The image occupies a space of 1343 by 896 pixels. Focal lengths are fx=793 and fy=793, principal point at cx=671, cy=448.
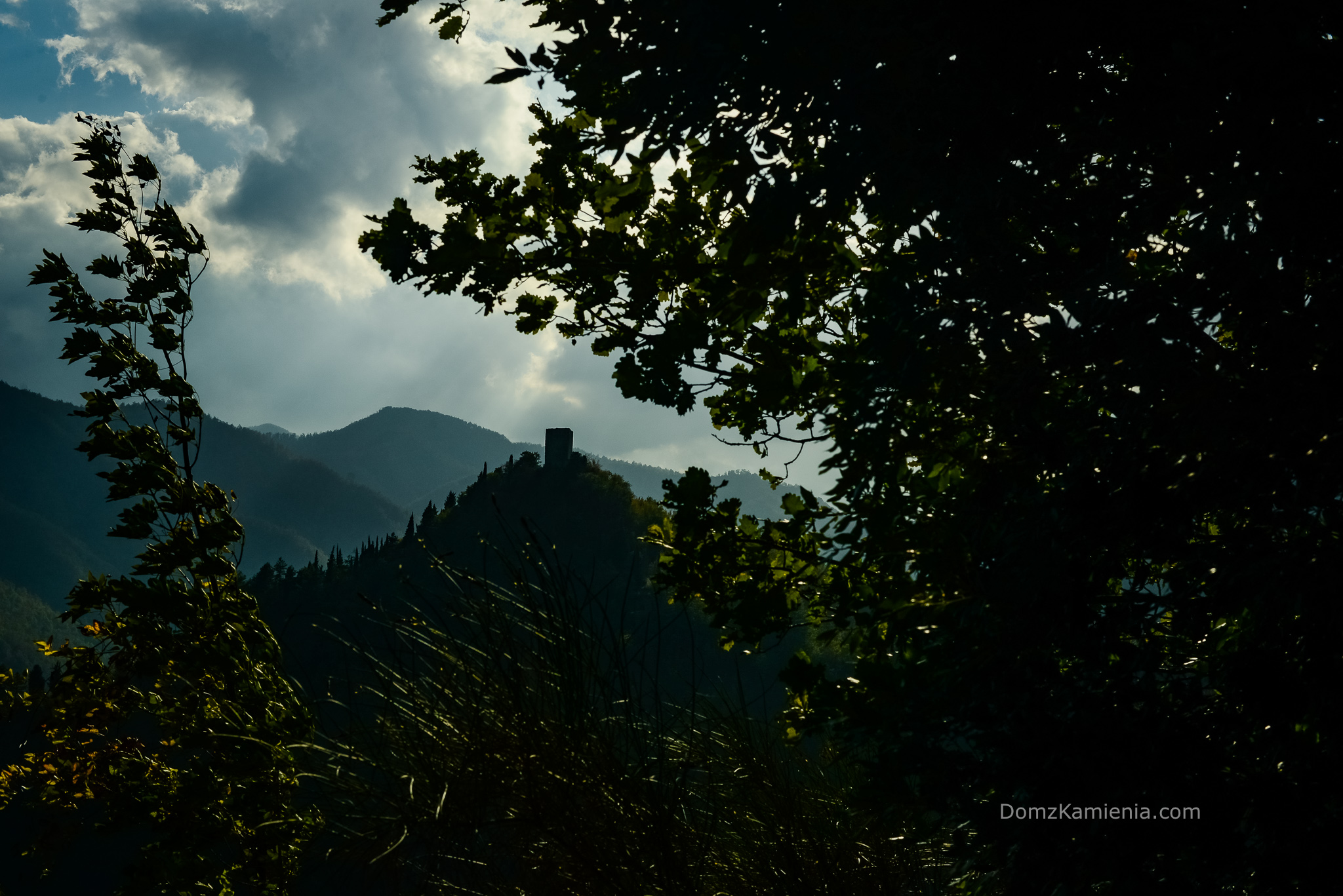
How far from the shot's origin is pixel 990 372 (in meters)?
2.87

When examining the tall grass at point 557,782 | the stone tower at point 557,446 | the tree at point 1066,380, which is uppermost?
the stone tower at point 557,446

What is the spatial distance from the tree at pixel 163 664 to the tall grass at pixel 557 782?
466 mm

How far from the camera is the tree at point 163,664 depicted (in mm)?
3240

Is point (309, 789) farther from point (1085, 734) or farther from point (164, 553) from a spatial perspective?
point (1085, 734)

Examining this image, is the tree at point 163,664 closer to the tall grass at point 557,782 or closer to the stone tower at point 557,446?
the tall grass at point 557,782

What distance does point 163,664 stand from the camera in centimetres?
364

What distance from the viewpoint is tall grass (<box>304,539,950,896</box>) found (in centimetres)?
272

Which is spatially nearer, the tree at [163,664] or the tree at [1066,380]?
the tree at [1066,380]

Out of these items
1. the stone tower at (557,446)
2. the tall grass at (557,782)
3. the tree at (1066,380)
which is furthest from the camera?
the stone tower at (557,446)

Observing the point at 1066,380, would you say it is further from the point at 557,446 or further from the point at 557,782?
the point at 557,446

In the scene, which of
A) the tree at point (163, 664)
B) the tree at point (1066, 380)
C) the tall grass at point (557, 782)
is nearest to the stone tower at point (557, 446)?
the tree at point (163, 664)

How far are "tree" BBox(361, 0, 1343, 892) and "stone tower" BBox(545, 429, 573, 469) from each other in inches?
3230

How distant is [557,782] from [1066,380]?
91.9 inches

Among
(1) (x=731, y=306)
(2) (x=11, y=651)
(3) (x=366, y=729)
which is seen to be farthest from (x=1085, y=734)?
(2) (x=11, y=651)
